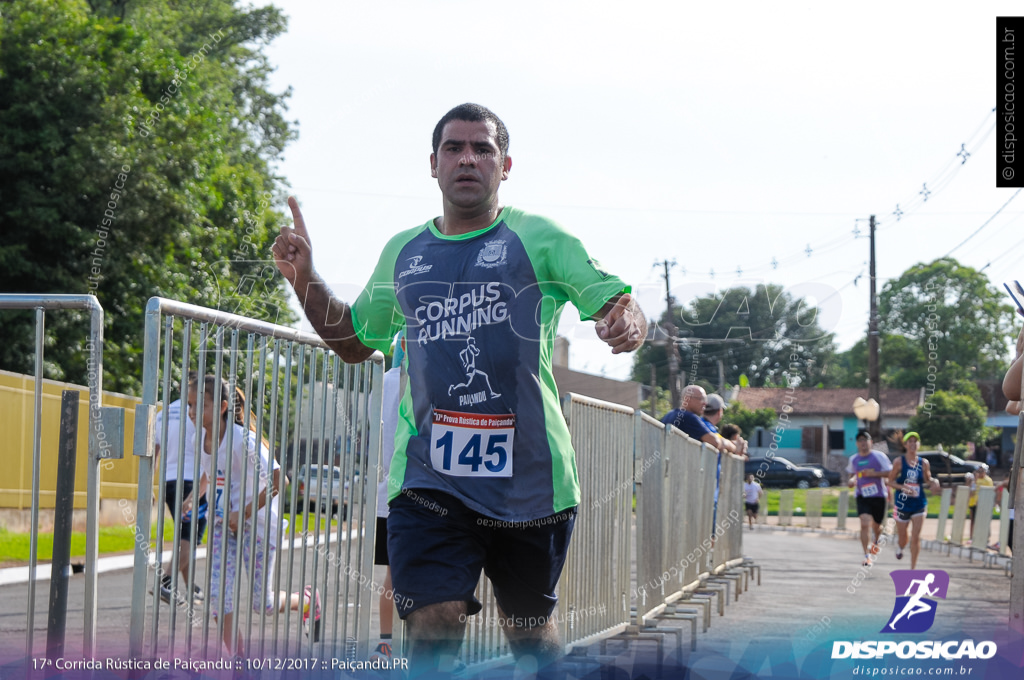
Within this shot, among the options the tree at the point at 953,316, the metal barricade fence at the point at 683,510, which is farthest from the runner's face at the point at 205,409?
the tree at the point at 953,316

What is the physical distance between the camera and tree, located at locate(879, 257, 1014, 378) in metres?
78.6

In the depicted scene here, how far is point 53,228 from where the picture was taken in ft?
71.8

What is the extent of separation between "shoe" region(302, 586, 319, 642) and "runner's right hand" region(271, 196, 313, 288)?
1.34m

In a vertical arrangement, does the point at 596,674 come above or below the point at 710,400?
below

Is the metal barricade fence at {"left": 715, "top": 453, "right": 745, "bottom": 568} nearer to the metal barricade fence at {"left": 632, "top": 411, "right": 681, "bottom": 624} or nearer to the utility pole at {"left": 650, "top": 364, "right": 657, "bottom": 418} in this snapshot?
the metal barricade fence at {"left": 632, "top": 411, "right": 681, "bottom": 624}

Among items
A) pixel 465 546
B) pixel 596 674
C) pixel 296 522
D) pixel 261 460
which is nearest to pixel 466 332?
pixel 465 546

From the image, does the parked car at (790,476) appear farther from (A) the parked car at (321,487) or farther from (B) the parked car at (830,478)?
(A) the parked car at (321,487)

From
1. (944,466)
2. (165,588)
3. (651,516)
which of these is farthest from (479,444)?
(944,466)

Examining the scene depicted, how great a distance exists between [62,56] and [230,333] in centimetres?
2032

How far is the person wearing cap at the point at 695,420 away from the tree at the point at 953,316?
229 ft

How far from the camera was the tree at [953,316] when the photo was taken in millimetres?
78562

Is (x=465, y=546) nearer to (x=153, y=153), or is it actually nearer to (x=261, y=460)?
(x=261, y=460)

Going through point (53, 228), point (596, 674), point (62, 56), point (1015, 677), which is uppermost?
point (62, 56)

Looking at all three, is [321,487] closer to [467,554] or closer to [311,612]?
[311,612]
